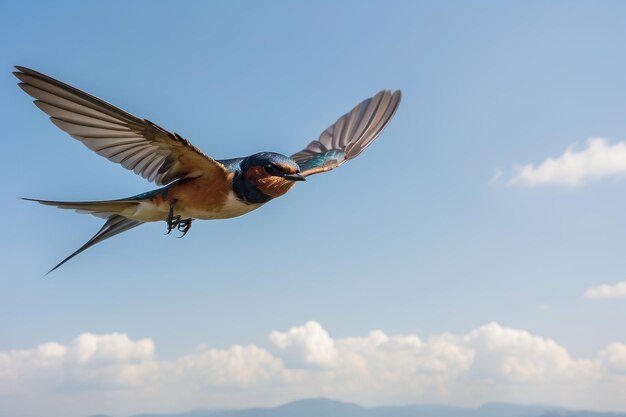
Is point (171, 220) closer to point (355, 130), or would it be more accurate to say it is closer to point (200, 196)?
point (200, 196)

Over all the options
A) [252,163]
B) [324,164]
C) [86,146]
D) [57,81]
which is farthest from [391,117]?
[57,81]

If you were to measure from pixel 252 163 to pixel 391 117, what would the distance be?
3.64 m

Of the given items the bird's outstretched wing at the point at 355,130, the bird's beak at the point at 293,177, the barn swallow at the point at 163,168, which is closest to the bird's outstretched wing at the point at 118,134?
the barn swallow at the point at 163,168

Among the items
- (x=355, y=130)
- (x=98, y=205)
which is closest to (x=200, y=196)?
(x=98, y=205)

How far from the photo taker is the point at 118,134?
4.46 metres

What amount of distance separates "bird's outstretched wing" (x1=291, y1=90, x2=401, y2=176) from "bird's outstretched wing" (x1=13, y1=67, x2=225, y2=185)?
8.85 ft

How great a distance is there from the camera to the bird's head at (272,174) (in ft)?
14.0

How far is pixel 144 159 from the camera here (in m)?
4.68

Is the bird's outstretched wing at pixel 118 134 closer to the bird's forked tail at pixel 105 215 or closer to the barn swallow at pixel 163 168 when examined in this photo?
the barn swallow at pixel 163 168

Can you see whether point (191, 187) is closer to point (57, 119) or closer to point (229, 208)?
point (229, 208)

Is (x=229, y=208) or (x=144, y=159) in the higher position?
(x=144, y=159)

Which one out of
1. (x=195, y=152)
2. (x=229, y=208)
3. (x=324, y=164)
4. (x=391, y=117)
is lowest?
(x=229, y=208)

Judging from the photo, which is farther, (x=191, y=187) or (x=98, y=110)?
(x=191, y=187)

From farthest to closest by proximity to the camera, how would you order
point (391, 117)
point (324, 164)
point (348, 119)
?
1. point (348, 119)
2. point (391, 117)
3. point (324, 164)
